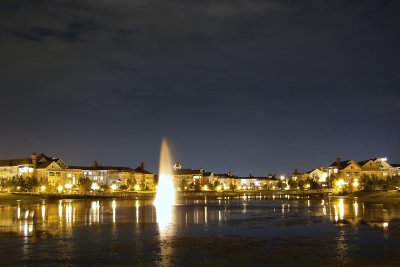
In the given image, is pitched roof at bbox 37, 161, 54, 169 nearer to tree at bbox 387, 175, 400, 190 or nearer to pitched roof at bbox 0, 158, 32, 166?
pitched roof at bbox 0, 158, 32, 166

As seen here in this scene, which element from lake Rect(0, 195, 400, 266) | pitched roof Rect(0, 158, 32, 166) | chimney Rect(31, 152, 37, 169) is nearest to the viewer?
lake Rect(0, 195, 400, 266)

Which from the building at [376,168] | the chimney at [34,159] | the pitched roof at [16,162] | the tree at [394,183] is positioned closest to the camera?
the tree at [394,183]

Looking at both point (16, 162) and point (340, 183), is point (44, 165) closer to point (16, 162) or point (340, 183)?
point (16, 162)

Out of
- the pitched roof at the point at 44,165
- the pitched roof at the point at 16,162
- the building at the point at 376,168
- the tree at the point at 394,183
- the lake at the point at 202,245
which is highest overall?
the pitched roof at the point at 16,162

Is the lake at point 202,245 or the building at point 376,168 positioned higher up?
the building at point 376,168

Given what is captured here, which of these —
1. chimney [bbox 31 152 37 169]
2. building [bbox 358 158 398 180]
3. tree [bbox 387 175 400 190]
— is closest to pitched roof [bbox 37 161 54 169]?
chimney [bbox 31 152 37 169]

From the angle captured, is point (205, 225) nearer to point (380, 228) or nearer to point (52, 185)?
point (380, 228)

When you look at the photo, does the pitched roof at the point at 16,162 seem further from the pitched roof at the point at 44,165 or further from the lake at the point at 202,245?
the lake at the point at 202,245

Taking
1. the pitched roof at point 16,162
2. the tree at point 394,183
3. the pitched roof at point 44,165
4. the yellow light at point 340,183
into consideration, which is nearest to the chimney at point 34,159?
the pitched roof at point 44,165

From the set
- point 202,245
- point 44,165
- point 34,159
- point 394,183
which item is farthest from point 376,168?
point 202,245

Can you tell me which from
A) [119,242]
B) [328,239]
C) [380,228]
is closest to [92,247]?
[119,242]

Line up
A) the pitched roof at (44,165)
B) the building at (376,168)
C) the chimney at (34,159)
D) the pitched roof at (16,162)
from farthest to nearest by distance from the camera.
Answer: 1. the building at (376,168)
2. the pitched roof at (16,162)
3. the chimney at (34,159)
4. the pitched roof at (44,165)

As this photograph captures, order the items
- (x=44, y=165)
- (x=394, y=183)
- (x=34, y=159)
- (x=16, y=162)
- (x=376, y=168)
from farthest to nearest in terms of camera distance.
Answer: (x=376, y=168) < (x=16, y=162) < (x=34, y=159) < (x=44, y=165) < (x=394, y=183)

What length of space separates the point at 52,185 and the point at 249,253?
15138 centimetres
